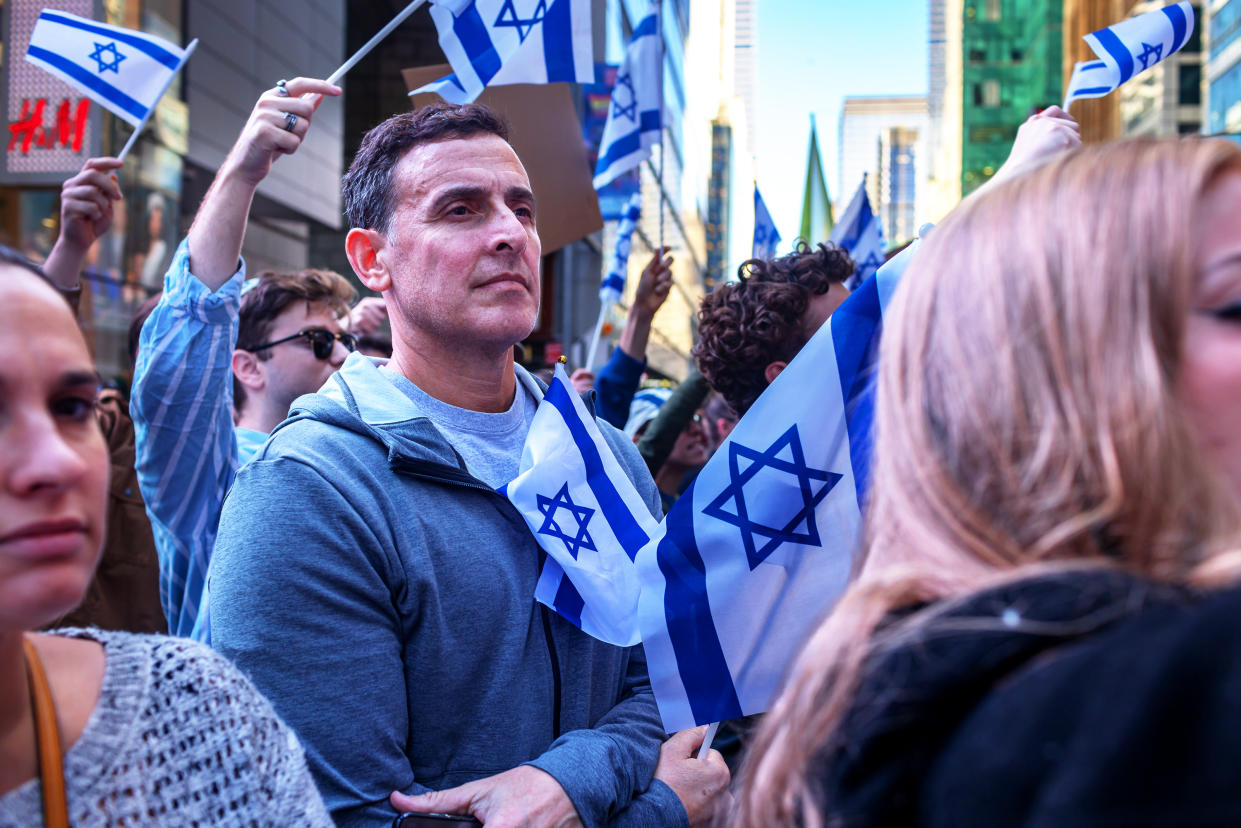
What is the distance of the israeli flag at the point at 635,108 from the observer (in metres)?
6.09

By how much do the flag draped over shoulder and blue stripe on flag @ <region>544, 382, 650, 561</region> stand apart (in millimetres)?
5251

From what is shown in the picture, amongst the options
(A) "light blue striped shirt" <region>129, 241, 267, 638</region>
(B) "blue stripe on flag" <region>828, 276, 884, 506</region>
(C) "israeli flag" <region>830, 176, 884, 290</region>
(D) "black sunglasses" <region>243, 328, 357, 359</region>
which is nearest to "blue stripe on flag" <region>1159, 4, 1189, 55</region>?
(B) "blue stripe on flag" <region>828, 276, 884, 506</region>

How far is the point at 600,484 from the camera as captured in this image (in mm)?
2643

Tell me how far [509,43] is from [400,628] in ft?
8.57

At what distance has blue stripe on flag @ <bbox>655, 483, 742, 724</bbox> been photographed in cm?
237

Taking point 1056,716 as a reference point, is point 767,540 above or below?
below

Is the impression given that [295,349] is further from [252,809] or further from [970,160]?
[970,160]

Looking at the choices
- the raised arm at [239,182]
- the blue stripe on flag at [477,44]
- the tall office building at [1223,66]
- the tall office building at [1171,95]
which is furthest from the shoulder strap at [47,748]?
the tall office building at [1171,95]

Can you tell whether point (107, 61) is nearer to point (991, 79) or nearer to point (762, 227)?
point (762, 227)

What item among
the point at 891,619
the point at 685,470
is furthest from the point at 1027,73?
the point at 891,619

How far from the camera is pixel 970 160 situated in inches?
3027

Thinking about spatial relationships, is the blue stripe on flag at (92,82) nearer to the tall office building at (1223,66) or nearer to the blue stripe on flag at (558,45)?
the blue stripe on flag at (558,45)

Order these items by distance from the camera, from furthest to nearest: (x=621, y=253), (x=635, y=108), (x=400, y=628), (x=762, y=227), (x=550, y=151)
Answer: (x=621, y=253) < (x=762, y=227) < (x=635, y=108) < (x=550, y=151) < (x=400, y=628)

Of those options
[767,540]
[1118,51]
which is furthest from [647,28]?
[767,540]
